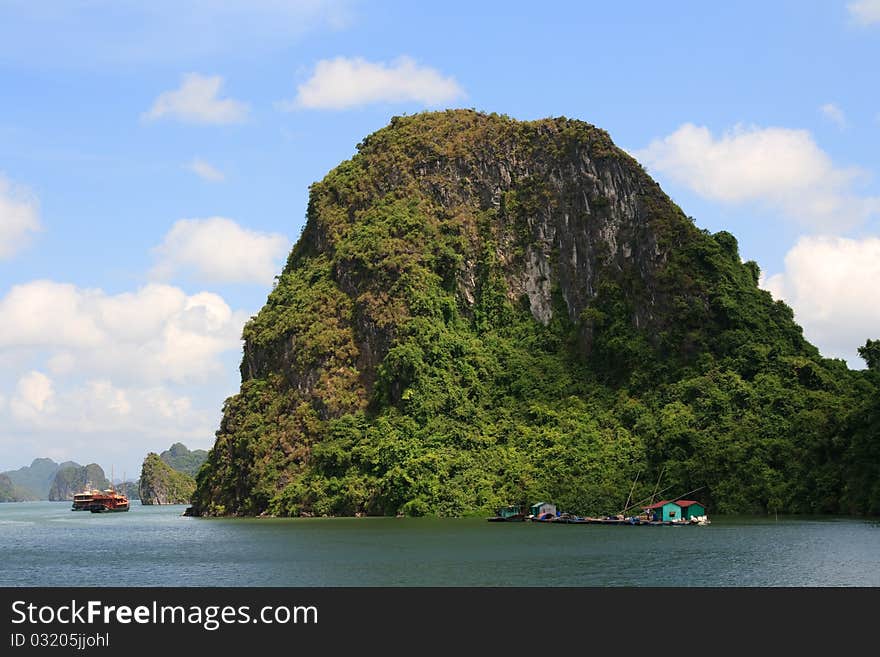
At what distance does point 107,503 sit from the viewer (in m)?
152

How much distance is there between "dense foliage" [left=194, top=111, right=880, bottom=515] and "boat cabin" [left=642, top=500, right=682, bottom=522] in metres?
4.87


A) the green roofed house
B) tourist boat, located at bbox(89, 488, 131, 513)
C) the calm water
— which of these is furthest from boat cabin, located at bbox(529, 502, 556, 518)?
tourist boat, located at bbox(89, 488, 131, 513)

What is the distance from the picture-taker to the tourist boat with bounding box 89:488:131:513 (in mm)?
150500

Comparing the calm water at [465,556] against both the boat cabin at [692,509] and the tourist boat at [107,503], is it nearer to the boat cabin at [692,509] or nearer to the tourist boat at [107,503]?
the boat cabin at [692,509]

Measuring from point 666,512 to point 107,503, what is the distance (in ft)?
318

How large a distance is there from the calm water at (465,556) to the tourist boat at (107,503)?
70548 millimetres

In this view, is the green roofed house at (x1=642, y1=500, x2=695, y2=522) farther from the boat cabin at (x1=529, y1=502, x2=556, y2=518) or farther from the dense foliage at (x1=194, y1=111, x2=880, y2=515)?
the boat cabin at (x1=529, y1=502, x2=556, y2=518)

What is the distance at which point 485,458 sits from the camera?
339 ft

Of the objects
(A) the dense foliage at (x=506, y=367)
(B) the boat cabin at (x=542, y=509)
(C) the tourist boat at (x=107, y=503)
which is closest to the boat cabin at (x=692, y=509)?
(A) the dense foliage at (x=506, y=367)

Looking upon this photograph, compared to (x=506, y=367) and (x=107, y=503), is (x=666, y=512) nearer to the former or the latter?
(x=506, y=367)
